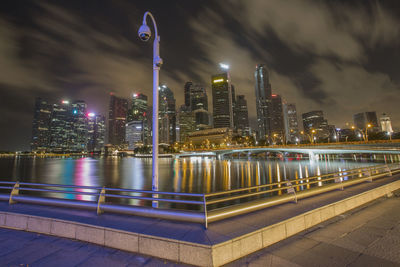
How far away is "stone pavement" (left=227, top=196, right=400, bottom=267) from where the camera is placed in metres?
4.32

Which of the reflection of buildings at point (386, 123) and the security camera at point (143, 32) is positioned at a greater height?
the reflection of buildings at point (386, 123)

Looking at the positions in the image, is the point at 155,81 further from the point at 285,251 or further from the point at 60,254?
the point at 285,251

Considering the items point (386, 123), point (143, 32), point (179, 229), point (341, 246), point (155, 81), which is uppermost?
point (386, 123)

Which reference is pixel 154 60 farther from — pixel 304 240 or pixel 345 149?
pixel 345 149

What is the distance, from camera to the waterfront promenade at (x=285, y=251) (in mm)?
4309

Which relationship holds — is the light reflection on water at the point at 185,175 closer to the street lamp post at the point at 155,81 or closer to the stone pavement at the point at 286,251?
the street lamp post at the point at 155,81

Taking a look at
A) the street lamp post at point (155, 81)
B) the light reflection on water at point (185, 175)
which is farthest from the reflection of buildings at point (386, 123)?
the street lamp post at point (155, 81)

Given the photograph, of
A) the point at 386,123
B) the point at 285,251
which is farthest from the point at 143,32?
the point at 386,123

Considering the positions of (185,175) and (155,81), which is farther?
(185,175)

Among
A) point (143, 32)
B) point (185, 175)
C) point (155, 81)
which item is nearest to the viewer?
point (143, 32)

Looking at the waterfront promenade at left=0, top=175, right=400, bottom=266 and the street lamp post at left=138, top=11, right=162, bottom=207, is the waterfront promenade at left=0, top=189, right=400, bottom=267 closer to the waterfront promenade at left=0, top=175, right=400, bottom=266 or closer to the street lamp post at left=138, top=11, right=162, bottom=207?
the waterfront promenade at left=0, top=175, right=400, bottom=266

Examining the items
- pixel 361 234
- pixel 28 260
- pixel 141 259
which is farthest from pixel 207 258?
pixel 361 234

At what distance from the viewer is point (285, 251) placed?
4707 millimetres

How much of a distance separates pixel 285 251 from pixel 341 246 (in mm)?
1663
